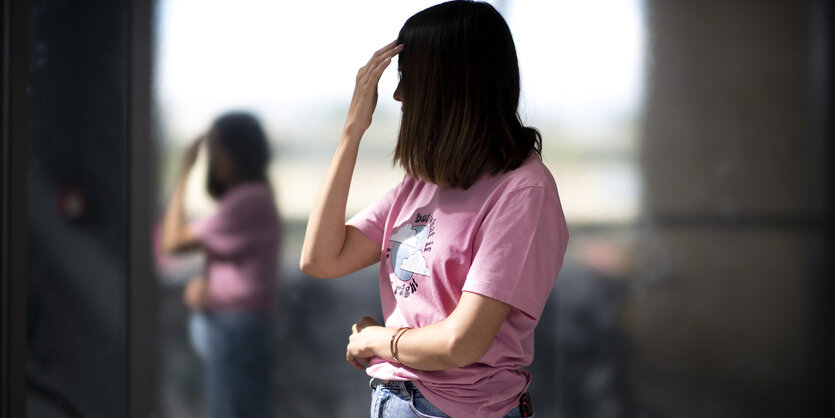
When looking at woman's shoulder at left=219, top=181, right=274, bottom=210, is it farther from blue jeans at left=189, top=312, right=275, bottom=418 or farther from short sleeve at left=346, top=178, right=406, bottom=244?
short sleeve at left=346, top=178, right=406, bottom=244

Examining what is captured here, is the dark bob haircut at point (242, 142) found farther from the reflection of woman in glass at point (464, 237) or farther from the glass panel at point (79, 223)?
the reflection of woman in glass at point (464, 237)

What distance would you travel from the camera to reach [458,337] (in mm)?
912


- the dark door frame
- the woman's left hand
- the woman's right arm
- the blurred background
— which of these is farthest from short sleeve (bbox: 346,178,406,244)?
the dark door frame

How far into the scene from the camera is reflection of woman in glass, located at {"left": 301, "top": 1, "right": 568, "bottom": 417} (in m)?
0.93

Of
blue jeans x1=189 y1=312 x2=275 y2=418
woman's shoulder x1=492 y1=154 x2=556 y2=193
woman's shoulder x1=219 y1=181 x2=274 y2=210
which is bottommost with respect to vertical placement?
blue jeans x1=189 y1=312 x2=275 y2=418

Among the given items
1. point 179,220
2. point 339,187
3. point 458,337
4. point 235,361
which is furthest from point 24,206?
point 458,337

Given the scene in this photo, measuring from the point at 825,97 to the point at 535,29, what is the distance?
1092 mm

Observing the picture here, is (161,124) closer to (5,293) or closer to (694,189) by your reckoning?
(5,293)

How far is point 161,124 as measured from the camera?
2283 mm

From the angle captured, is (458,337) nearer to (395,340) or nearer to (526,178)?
(395,340)

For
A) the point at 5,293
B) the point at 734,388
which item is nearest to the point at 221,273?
the point at 5,293

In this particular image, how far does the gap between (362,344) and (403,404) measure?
12cm

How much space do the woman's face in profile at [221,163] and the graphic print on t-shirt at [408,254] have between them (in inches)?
52.7

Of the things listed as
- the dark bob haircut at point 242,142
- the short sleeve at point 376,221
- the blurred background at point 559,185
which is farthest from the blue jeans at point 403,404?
the dark bob haircut at point 242,142
